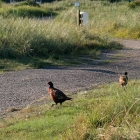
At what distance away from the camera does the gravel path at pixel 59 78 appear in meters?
11.2

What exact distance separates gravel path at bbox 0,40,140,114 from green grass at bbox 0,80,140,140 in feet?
3.09

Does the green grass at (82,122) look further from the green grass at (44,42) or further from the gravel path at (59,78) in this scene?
the green grass at (44,42)

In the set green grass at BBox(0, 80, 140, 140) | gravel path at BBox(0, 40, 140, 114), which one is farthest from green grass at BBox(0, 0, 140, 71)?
green grass at BBox(0, 80, 140, 140)

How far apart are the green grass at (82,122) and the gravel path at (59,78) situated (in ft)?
3.09

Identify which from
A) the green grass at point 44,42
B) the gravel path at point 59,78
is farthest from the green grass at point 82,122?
the green grass at point 44,42

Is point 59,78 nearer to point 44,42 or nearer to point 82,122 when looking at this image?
point 44,42

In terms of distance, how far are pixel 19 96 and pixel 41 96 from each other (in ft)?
1.67

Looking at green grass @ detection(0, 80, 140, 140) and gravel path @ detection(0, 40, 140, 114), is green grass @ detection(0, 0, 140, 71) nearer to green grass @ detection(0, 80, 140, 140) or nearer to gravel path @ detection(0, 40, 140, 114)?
gravel path @ detection(0, 40, 140, 114)

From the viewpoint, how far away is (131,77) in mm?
14227

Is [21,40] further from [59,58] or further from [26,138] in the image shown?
[26,138]

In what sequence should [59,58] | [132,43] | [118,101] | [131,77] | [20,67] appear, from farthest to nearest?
1. [132,43]
2. [59,58]
3. [20,67]
4. [131,77]
5. [118,101]

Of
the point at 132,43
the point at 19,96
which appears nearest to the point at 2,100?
the point at 19,96

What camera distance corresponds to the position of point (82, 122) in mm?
7684

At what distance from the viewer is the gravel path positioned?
11248 millimetres
